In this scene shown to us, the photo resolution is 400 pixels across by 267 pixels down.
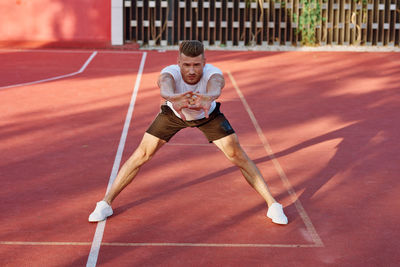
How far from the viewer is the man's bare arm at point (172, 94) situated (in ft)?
17.7

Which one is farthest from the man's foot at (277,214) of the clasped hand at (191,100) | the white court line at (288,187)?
the clasped hand at (191,100)

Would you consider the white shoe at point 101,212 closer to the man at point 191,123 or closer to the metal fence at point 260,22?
the man at point 191,123

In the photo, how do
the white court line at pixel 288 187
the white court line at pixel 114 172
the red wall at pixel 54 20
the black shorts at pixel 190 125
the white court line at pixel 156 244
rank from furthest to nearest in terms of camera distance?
1. the red wall at pixel 54 20
2. the black shorts at pixel 190 125
3. the white court line at pixel 288 187
4. the white court line at pixel 156 244
5. the white court line at pixel 114 172

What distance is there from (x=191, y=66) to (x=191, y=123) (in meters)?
0.59

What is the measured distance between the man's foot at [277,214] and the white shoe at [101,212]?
143 centimetres

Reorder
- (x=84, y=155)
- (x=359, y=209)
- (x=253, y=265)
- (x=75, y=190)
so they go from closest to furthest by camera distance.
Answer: (x=253, y=265), (x=359, y=209), (x=75, y=190), (x=84, y=155)

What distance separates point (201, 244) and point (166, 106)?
51.1 inches

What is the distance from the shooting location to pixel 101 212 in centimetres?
607

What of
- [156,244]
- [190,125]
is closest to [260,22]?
[190,125]

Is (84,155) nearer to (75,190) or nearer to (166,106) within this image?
(75,190)

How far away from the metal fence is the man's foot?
1434 centimetres

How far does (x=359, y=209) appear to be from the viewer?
21.5 ft

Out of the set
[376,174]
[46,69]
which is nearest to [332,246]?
[376,174]

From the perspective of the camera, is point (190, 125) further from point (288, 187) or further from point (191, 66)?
point (288, 187)
